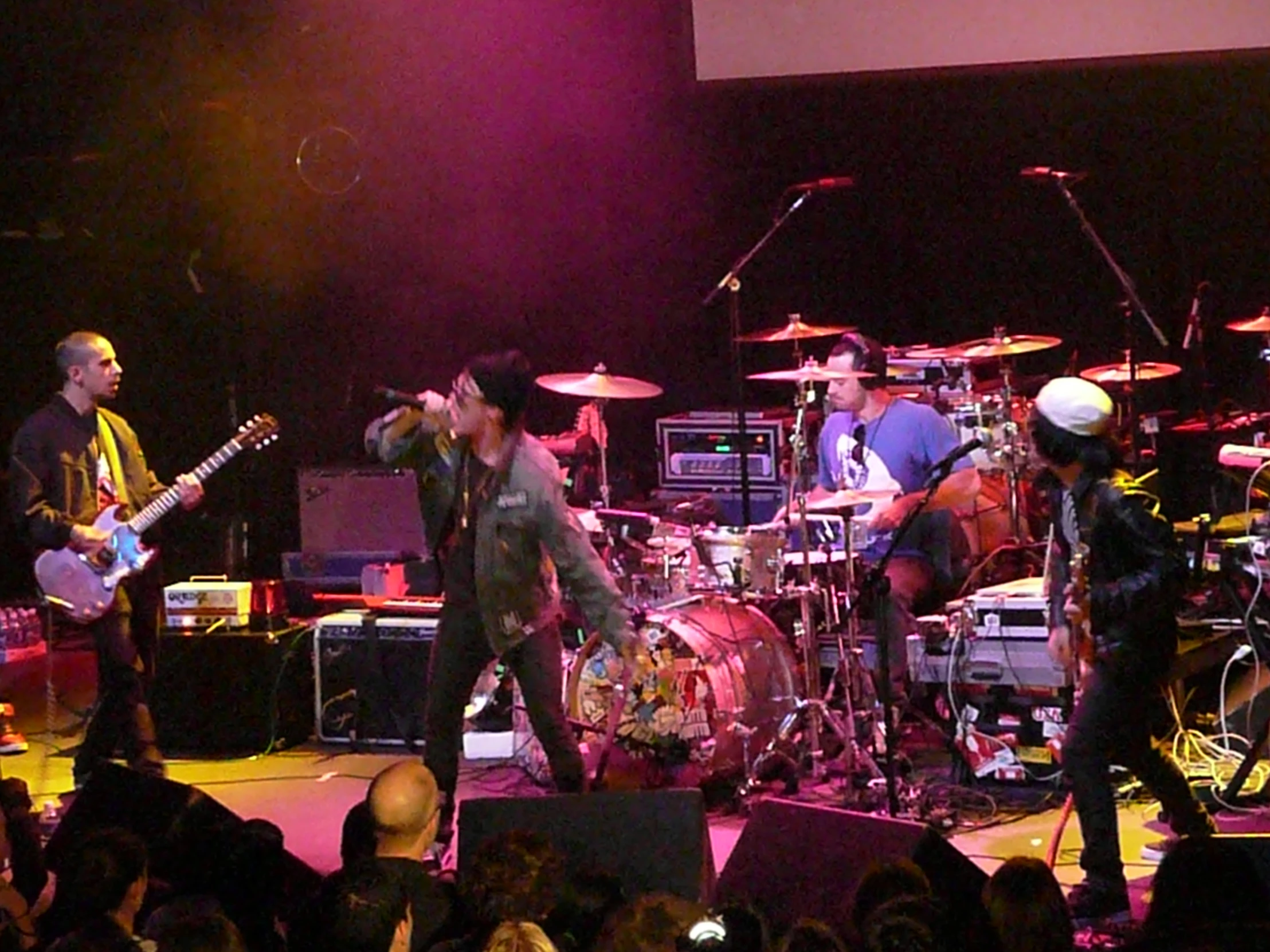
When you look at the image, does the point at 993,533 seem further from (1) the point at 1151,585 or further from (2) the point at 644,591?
(1) the point at 1151,585

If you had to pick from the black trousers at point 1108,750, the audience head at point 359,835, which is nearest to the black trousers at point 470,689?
the audience head at point 359,835

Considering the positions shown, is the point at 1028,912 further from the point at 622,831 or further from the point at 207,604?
the point at 207,604

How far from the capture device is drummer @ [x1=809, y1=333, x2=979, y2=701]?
25.5 feet

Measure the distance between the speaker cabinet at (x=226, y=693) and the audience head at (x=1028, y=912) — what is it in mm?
5689

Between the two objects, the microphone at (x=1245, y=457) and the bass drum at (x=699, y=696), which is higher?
the microphone at (x=1245, y=457)

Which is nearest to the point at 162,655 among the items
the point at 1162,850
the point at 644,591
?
the point at 644,591

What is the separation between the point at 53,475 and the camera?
770 cm

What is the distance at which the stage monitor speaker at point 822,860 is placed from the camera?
4.16m

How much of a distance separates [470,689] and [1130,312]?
198 inches

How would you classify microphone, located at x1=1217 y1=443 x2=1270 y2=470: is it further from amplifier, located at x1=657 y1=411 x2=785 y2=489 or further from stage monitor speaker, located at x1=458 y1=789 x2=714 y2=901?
amplifier, located at x1=657 y1=411 x2=785 y2=489

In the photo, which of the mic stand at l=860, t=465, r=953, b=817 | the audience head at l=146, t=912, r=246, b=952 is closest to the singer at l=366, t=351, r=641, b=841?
the mic stand at l=860, t=465, r=953, b=817

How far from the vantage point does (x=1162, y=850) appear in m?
6.38

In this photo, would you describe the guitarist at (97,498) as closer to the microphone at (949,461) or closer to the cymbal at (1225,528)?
the microphone at (949,461)

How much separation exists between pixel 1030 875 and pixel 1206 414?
800 cm
